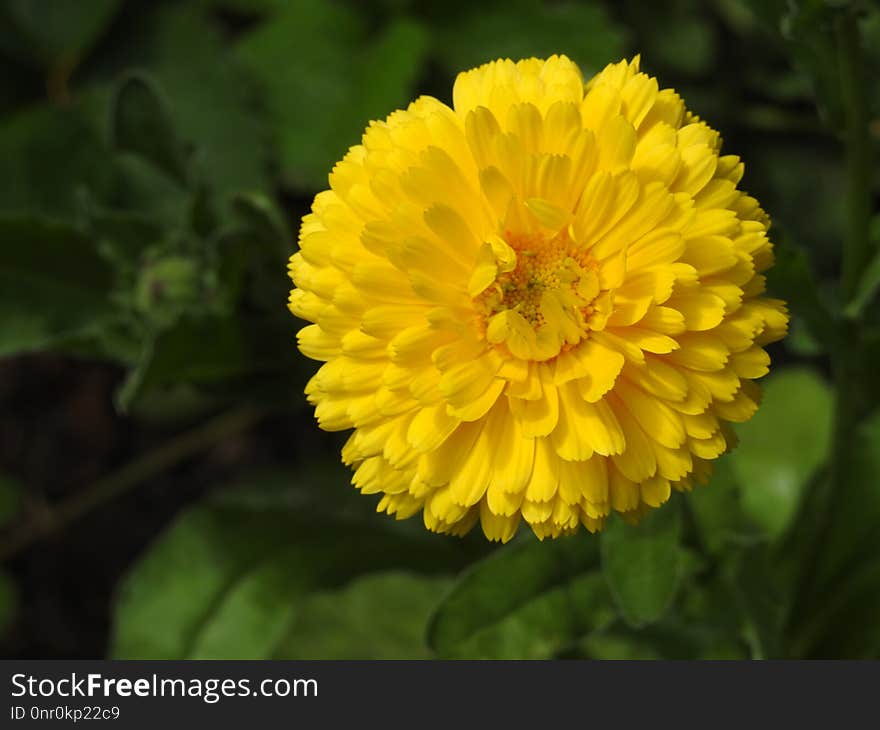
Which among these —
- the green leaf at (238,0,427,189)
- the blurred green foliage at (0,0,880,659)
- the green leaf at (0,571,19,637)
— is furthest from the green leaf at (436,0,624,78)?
the green leaf at (0,571,19,637)

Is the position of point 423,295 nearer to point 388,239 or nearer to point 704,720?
point 388,239

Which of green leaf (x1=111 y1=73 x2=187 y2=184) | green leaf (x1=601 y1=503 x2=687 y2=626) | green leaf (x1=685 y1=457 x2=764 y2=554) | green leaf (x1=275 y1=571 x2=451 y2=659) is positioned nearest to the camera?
green leaf (x1=601 y1=503 x2=687 y2=626)

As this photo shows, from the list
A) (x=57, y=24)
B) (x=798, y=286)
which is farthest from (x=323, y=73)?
(x=798, y=286)

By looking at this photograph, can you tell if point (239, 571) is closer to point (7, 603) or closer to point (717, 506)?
point (7, 603)

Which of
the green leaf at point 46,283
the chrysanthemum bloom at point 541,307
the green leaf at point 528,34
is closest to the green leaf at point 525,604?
the chrysanthemum bloom at point 541,307

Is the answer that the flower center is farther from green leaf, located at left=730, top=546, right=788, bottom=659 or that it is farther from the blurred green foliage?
green leaf, located at left=730, top=546, right=788, bottom=659

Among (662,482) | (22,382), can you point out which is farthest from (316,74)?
(662,482)

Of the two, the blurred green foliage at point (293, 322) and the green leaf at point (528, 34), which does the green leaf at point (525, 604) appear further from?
the green leaf at point (528, 34)
